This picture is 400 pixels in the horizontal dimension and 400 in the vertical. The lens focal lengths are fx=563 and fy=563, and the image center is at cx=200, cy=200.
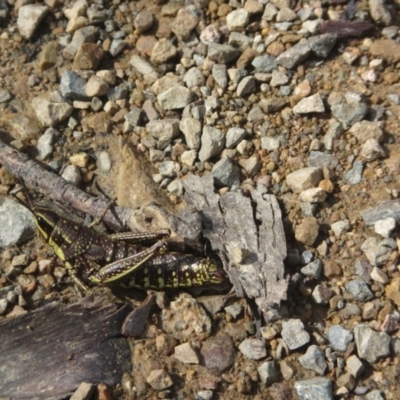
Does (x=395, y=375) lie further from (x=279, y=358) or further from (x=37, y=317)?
(x=37, y=317)

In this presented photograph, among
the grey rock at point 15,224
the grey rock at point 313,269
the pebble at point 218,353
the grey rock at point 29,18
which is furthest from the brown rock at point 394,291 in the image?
the grey rock at point 29,18

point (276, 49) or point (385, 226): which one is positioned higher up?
point (276, 49)

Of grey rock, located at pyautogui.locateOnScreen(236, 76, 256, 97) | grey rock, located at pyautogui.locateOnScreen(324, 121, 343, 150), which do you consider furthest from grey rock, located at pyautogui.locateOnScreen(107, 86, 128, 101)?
grey rock, located at pyautogui.locateOnScreen(324, 121, 343, 150)

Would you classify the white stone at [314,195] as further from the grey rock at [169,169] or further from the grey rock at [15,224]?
the grey rock at [15,224]

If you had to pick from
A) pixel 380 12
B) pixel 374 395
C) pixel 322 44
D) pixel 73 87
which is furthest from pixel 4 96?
pixel 374 395

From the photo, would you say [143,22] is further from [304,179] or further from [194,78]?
[304,179]

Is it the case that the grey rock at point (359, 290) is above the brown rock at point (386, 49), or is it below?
below
